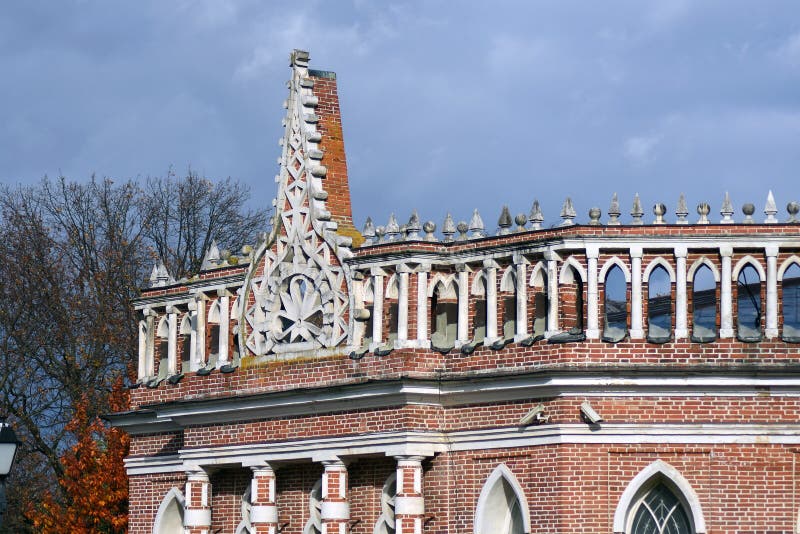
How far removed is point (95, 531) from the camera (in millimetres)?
49656

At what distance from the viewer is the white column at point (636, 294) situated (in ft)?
104

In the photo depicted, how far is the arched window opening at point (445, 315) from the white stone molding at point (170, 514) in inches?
318

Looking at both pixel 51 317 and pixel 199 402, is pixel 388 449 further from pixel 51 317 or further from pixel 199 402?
pixel 51 317

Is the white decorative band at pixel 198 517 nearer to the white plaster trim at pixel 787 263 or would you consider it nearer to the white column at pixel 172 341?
the white column at pixel 172 341

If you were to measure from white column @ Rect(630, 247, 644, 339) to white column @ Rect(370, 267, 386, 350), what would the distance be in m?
4.63

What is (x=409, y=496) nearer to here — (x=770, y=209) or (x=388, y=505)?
(x=388, y=505)

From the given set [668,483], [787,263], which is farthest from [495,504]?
[787,263]

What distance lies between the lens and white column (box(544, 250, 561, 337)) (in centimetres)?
3225

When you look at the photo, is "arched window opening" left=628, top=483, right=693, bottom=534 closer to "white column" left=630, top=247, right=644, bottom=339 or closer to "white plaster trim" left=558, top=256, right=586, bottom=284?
"white column" left=630, top=247, right=644, bottom=339

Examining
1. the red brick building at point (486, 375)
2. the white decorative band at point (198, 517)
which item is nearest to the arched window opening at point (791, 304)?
the red brick building at point (486, 375)

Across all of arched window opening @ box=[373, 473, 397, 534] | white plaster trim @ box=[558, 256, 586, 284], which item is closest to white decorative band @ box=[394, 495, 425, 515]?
arched window opening @ box=[373, 473, 397, 534]

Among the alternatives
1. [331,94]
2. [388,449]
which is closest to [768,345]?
[388,449]

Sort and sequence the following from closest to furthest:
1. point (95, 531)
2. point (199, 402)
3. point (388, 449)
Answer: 1. point (388, 449)
2. point (199, 402)
3. point (95, 531)

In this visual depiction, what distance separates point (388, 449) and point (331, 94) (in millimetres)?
7401
